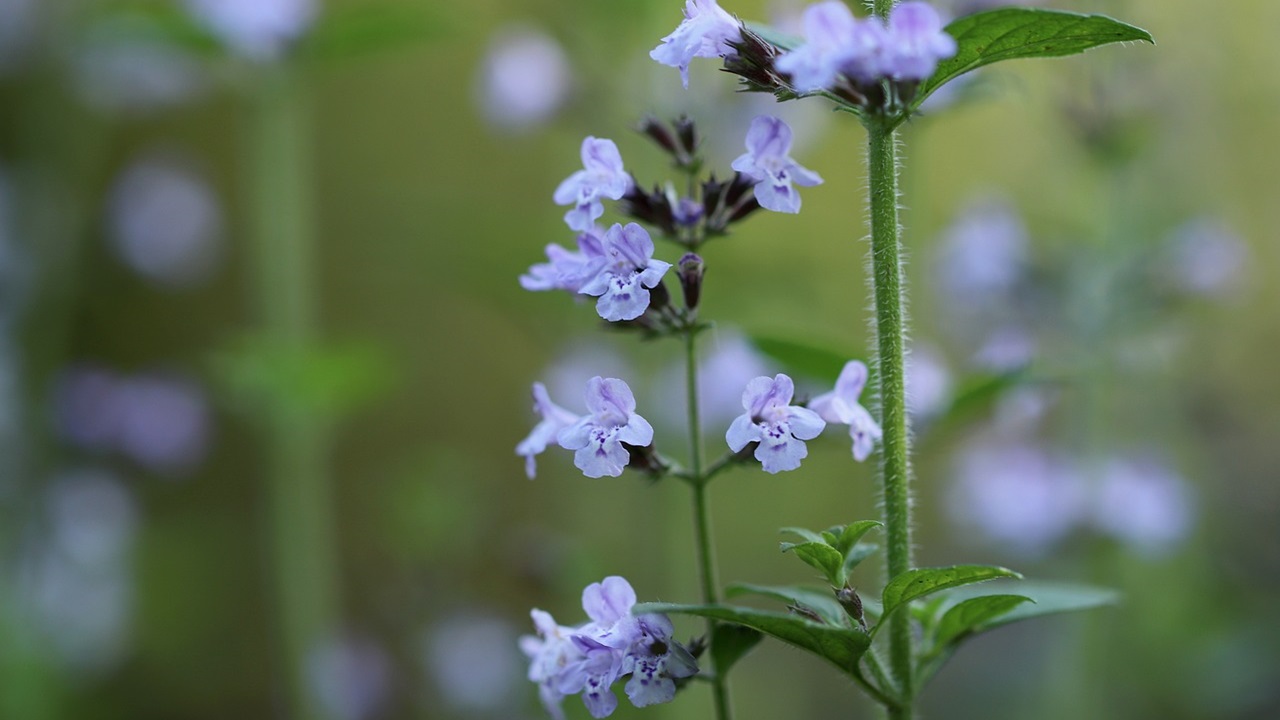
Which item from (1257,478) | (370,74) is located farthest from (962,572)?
(370,74)

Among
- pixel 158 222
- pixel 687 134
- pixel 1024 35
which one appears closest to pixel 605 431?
pixel 687 134

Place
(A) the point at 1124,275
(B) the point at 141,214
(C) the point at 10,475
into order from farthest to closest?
(B) the point at 141,214 → (C) the point at 10,475 → (A) the point at 1124,275

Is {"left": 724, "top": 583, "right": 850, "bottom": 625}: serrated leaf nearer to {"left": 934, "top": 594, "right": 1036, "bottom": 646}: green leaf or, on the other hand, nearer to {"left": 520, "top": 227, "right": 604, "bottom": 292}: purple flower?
{"left": 934, "top": 594, "right": 1036, "bottom": 646}: green leaf

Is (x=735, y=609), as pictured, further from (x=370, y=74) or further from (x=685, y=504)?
(x=370, y=74)

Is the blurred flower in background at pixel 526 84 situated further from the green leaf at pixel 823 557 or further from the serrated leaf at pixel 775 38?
the green leaf at pixel 823 557

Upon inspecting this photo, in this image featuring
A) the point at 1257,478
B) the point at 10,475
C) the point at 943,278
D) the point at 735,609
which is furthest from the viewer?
the point at 1257,478

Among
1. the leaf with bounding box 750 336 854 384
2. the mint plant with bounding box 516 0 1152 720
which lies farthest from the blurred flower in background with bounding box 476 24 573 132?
the mint plant with bounding box 516 0 1152 720

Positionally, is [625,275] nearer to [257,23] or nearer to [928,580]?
[928,580]

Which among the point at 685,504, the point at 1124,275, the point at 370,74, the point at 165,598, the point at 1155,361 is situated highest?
the point at 370,74
